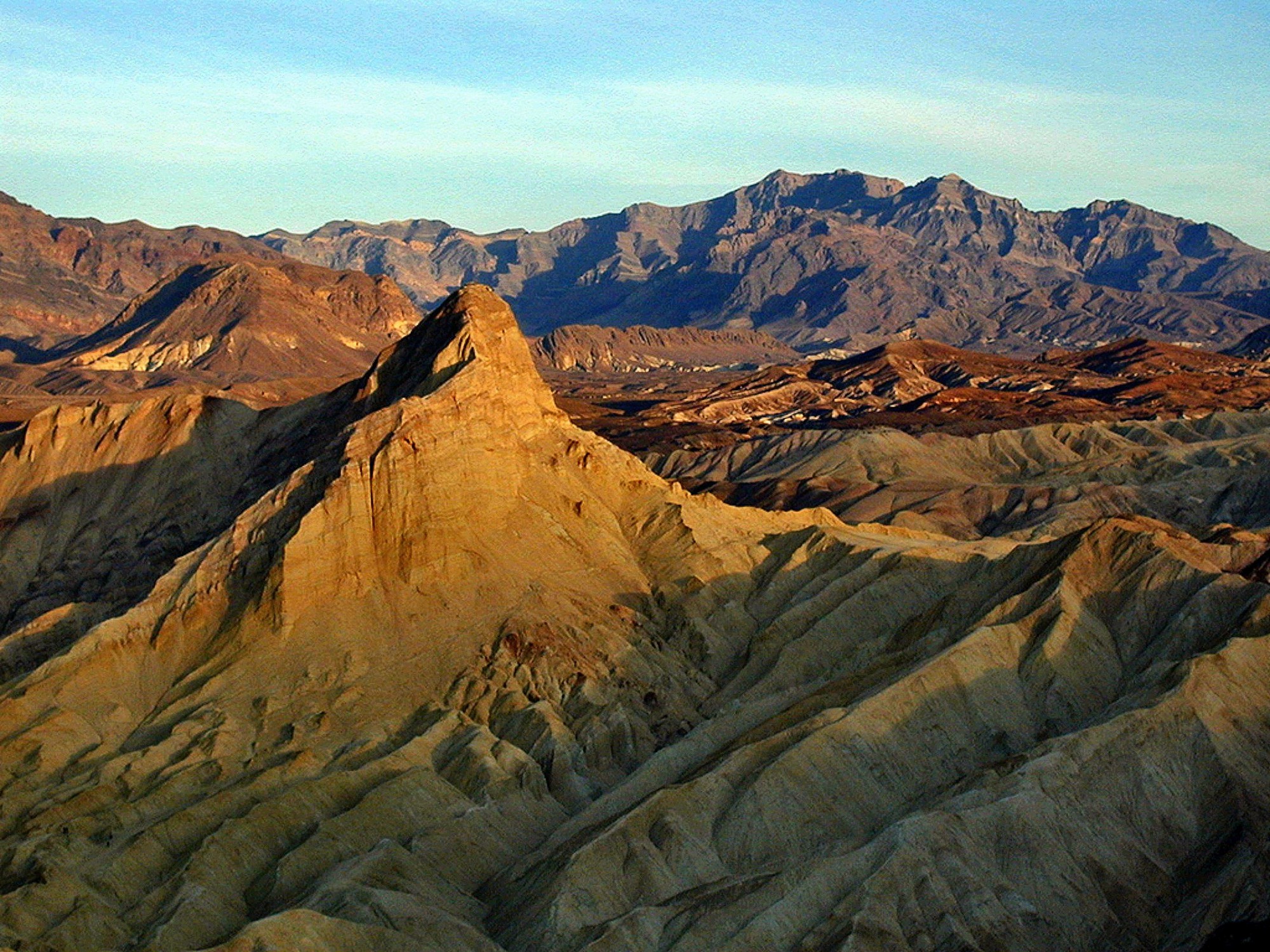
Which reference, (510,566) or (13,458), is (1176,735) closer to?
(510,566)

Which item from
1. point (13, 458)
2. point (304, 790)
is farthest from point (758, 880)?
point (13, 458)

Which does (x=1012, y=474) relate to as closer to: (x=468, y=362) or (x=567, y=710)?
(x=468, y=362)

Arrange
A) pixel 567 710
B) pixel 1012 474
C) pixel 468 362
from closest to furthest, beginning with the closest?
pixel 567 710
pixel 468 362
pixel 1012 474

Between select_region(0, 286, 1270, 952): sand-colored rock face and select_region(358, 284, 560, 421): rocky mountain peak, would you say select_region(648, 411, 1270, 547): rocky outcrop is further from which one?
select_region(358, 284, 560, 421): rocky mountain peak

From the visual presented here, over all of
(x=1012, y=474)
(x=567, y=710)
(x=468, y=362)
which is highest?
(x=468, y=362)

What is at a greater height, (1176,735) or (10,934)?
(1176,735)

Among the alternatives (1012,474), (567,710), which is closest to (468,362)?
(567,710)

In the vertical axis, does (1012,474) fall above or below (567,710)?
below

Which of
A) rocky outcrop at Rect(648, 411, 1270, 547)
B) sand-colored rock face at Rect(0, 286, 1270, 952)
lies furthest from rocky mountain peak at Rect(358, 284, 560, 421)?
rocky outcrop at Rect(648, 411, 1270, 547)
